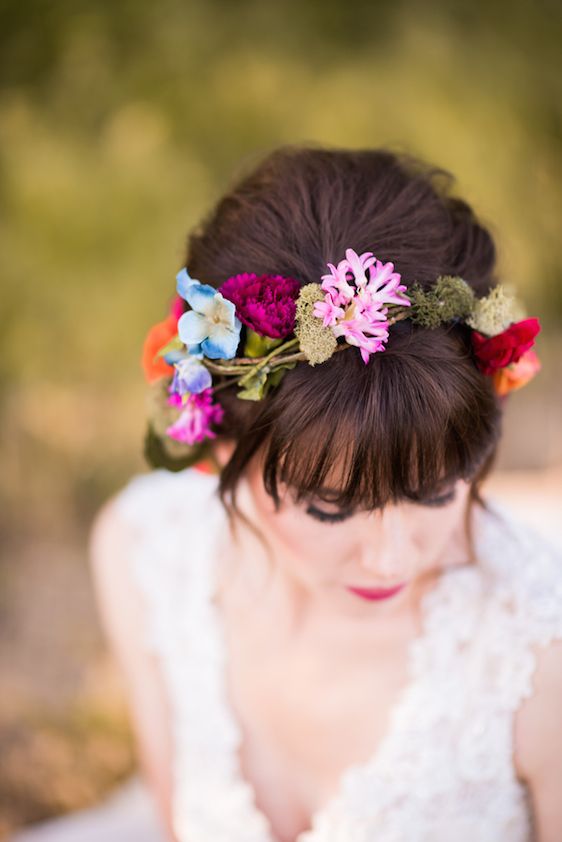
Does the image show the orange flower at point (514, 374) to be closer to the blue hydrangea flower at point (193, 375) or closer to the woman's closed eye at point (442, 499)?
the woman's closed eye at point (442, 499)

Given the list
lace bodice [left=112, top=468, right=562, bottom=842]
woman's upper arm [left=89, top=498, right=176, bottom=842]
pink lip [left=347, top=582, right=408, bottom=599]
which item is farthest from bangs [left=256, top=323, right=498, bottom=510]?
woman's upper arm [left=89, top=498, right=176, bottom=842]

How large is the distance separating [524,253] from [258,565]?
2358 millimetres

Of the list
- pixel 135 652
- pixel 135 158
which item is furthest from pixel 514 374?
pixel 135 158

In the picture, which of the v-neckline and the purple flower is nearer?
the purple flower

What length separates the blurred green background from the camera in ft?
10.8

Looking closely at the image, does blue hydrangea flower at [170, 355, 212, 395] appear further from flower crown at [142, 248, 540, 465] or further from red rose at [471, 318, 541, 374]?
red rose at [471, 318, 541, 374]

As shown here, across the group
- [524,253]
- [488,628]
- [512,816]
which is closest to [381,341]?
[488,628]

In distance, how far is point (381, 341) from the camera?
3.84 ft

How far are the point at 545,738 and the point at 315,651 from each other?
53cm

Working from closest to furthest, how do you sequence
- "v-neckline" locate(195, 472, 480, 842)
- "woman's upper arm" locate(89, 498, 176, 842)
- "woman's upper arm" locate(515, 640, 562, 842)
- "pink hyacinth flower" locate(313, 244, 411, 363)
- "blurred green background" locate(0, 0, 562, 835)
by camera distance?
1. "pink hyacinth flower" locate(313, 244, 411, 363)
2. "woman's upper arm" locate(515, 640, 562, 842)
3. "v-neckline" locate(195, 472, 480, 842)
4. "woman's upper arm" locate(89, 498, 176, 842)
5. "blurred green background" locate(0, 0, 562, 835)

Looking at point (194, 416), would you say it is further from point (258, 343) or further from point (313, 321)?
point (313, 321)

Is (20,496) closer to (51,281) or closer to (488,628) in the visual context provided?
(51,281)

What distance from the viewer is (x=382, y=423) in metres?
1.15

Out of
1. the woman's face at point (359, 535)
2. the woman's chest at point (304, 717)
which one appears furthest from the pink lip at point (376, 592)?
the woman's chest at point (304, 717)
